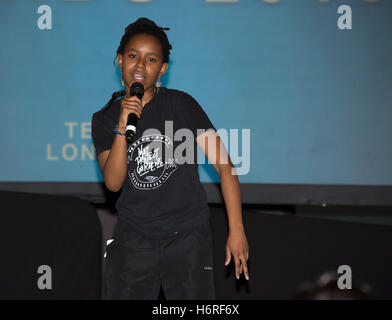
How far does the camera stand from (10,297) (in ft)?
5.91

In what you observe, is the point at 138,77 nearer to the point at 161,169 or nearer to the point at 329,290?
the point at 161,169

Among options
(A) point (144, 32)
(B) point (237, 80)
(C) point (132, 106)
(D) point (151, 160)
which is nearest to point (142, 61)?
(A) point (144, 32)

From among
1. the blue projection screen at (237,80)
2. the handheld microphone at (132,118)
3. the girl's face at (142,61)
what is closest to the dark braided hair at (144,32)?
the girl's face at (142,61)

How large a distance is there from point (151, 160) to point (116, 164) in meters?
0.14

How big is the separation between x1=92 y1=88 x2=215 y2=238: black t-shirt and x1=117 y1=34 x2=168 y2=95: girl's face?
0.11 meters

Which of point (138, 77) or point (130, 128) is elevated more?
point (138, 77)

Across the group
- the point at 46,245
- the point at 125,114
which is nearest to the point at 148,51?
the point at 125,114

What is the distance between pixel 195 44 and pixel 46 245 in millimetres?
1242

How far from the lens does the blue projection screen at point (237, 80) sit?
199 centimetres

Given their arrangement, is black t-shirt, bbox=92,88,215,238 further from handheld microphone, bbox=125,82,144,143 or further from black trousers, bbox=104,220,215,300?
handheld microphone, bbox=125,82,144,143

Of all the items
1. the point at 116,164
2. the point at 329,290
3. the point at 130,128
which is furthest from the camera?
the point at 329,290

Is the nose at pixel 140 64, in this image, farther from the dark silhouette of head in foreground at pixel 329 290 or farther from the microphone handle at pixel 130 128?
the dark silhouette of head in foreground at pixel 329 290

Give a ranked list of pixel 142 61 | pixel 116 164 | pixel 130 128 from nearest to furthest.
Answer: pixel 130 128 < pixel 116 164 < pixel 142 61

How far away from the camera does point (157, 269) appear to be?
134 centimetres
